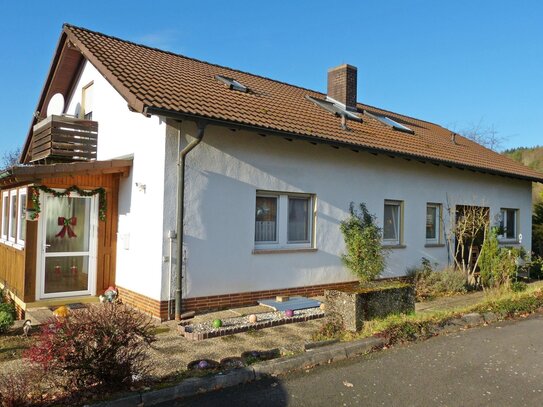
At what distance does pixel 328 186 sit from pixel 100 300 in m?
5.60

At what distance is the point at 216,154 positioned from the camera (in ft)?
28.0

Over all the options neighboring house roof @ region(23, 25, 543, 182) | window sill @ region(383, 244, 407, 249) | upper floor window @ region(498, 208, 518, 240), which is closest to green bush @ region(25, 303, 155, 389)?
neighboring house roof @ region(23, 25, 543, 182)

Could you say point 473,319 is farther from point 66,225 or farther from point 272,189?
point 66,225

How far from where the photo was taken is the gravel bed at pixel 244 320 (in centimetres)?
717

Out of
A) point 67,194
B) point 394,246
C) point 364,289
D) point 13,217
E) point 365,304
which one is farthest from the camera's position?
point 394,246

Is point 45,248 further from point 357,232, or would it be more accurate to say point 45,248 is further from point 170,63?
point 357,232

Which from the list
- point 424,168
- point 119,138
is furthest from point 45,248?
point 424,168

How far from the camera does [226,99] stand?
9.80 metres

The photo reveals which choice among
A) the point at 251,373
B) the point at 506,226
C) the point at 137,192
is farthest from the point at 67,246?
the point at 506,226

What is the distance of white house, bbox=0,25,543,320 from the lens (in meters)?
8.10

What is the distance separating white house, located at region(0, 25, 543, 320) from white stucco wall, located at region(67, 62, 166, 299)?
4 cm

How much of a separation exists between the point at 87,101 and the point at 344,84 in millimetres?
8123

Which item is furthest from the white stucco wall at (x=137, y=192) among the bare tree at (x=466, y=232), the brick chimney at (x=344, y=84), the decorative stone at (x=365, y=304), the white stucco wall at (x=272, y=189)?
the bare tree at (x=466, y=232)

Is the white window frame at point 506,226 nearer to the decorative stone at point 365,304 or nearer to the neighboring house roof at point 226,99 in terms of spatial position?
the neighboring house roof at point 226,99
